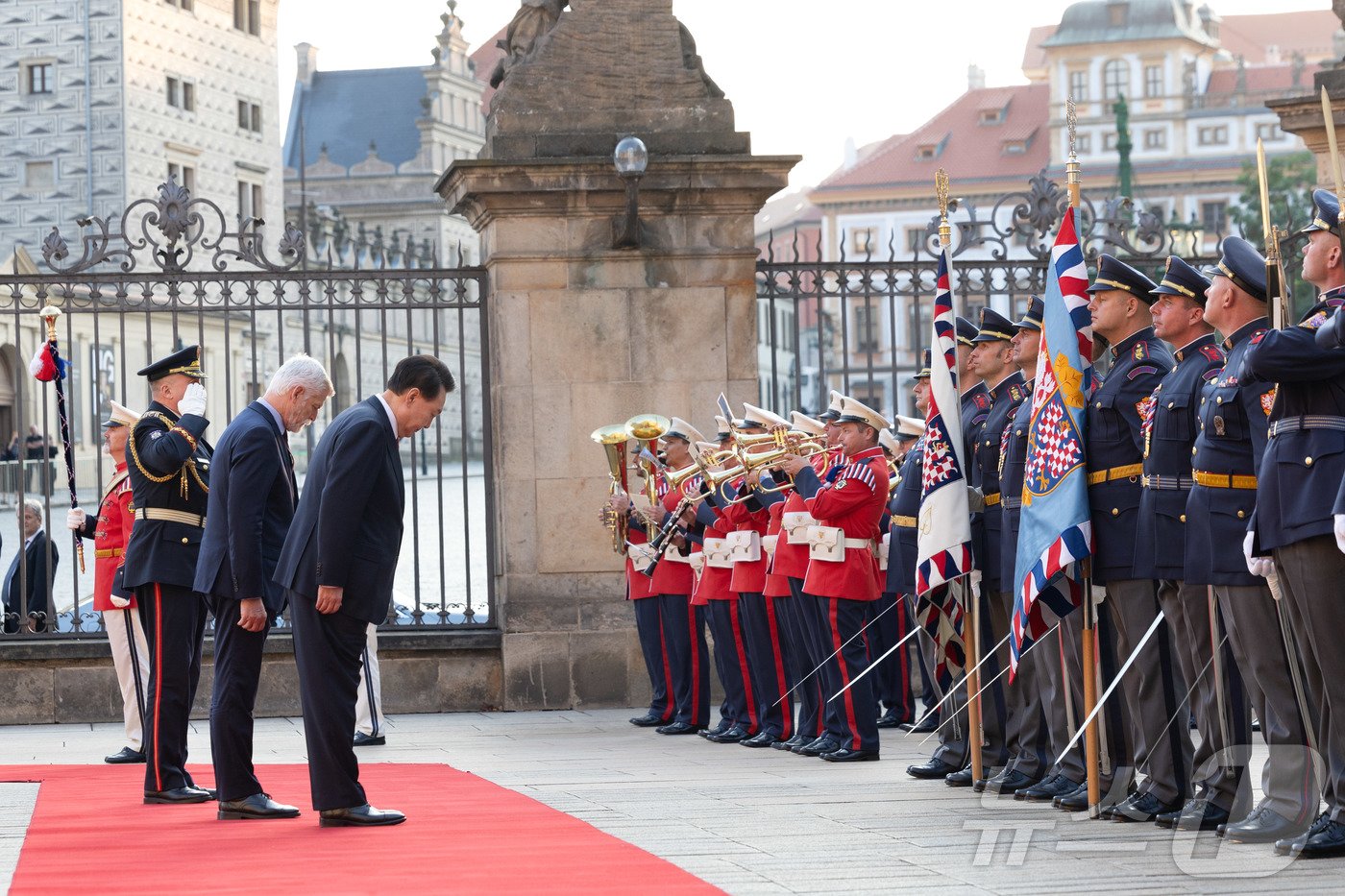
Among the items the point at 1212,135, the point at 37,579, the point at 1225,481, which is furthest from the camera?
the point at 1212,135

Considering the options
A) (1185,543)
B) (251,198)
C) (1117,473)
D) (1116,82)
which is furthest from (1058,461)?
(1116,82)

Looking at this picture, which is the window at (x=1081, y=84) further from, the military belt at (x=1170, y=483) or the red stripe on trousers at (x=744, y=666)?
the military belt at (x=1170, y=483)

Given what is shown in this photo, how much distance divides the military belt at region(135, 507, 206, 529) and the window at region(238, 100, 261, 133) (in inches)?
2128

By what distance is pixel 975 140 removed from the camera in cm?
8969

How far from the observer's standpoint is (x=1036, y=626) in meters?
7.96

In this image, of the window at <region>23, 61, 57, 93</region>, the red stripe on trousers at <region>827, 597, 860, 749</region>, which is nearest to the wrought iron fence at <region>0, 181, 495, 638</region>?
the red stripe on trousers at <region>827, 597, 860, 749</region>

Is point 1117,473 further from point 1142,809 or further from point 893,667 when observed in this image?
point 893,667

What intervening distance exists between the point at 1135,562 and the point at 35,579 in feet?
25.8

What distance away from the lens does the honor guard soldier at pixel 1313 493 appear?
6586 millimetres

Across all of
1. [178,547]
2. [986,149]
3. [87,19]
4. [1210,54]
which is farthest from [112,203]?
[1210,54]

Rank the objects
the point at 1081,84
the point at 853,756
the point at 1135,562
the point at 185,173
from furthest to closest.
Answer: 1. the point at 1081,84
2. the point at 185,173
3. the point at 853,756
4. the point at 1135,562

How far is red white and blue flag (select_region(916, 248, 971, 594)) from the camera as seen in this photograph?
345 inches

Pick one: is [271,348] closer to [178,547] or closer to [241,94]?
[241,94]

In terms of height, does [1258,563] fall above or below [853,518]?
below
